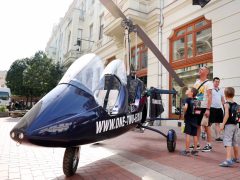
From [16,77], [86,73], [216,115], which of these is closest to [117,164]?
[86,73]

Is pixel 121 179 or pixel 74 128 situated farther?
pixel 121 179

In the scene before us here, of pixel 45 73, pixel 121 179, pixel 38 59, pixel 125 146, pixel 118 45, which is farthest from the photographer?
pixel 38 59

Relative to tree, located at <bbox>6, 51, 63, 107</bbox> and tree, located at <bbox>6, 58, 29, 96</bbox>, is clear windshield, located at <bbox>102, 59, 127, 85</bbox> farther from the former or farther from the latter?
tree, located at <bbox>6, 58, 29, 96</bbox>

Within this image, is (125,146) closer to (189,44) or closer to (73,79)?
(73,79)

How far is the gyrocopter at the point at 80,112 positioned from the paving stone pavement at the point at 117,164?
32 cm

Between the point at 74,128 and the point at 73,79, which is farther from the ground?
the point at 73,79

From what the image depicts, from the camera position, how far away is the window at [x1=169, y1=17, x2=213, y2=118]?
8.98 metres

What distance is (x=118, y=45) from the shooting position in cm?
1519

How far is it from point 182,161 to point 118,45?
12021 millimetres

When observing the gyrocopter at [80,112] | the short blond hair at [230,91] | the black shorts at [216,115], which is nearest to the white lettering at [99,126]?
the gyrocopter at [80,112]

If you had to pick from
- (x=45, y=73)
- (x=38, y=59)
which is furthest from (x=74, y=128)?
(x=38, y=59)

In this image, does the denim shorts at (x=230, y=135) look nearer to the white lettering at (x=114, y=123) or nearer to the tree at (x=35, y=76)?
the white lettering at (x=114, y=123)

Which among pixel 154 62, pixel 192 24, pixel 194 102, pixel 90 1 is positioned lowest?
pixel 194 102

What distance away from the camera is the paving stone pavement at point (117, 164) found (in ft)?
10.6
